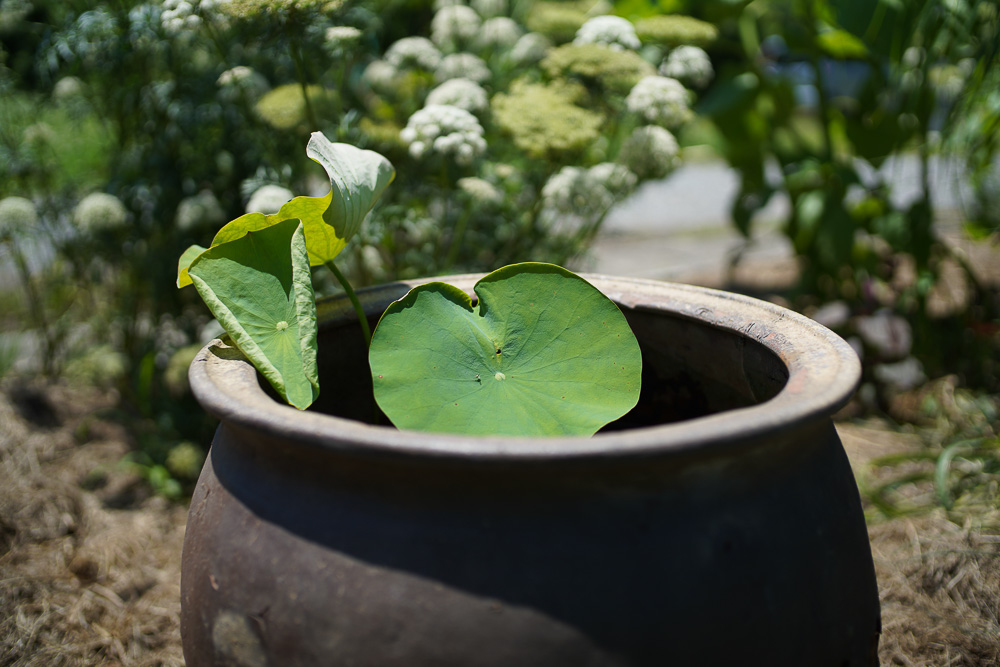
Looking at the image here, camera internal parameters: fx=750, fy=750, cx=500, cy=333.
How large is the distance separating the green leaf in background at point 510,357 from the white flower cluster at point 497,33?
4.95ft

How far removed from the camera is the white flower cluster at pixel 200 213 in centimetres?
197

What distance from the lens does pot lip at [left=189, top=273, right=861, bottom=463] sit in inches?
25.2

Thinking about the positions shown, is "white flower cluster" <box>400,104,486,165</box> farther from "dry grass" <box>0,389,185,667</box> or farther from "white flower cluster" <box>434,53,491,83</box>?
"dry grass" <box>0,389,185,667</box>

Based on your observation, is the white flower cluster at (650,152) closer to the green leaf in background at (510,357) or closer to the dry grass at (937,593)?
the green leaf in background at (510,357)

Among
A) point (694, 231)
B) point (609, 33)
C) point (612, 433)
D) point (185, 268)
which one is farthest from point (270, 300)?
point (694, 231)

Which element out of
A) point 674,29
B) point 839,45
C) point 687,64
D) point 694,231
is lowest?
point 694,231

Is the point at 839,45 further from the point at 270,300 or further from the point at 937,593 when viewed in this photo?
the point at 270,300

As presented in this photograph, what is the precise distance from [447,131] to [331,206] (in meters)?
0.72

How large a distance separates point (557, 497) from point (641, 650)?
0.50ft

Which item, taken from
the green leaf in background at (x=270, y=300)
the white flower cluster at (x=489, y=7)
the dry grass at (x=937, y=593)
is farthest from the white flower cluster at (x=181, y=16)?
the dry grass at (x=937, y=593)

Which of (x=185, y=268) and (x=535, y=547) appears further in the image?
(x=185, y=268)

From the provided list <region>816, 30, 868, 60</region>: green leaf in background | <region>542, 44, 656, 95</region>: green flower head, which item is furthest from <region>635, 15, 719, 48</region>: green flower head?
<region>816, 30, 868, 60</region>: green leaf in background

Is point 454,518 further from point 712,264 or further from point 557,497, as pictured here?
point 712,264

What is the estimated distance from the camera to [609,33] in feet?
6.13
